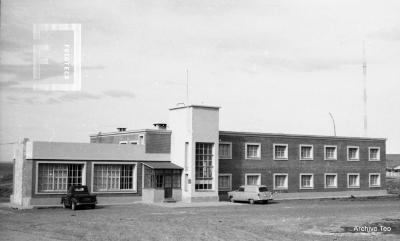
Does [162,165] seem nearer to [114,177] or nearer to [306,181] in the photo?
[114,177]

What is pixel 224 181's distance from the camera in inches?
1893

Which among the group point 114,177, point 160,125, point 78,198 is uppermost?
point 160,125

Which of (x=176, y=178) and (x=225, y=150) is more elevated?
(x=225, y=150)

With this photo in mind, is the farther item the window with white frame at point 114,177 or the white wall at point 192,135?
the white wall at point 192,135

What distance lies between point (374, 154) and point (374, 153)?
0.35ft

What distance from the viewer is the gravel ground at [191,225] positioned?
22.8 m

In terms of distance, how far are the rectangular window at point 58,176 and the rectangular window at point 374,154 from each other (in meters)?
31.8

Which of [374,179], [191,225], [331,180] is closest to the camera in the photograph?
[191,225]

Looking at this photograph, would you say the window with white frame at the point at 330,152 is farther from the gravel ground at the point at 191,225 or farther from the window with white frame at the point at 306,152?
the gravel ground at the point at 191,225

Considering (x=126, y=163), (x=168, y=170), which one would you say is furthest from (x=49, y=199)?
(x=168, y=170)

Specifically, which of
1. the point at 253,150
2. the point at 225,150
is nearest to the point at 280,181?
the point at 253,150

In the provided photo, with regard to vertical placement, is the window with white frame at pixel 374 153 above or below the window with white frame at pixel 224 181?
above

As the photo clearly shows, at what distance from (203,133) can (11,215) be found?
17.7m

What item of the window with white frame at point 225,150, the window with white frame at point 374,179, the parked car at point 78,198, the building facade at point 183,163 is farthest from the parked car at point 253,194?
the window with white frame at point 374,179
